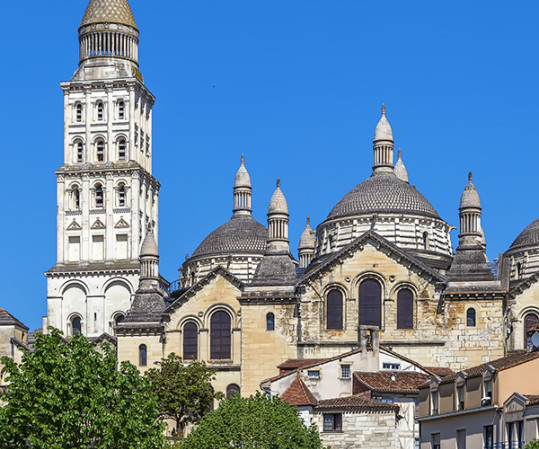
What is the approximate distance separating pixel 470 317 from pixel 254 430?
2850 cm

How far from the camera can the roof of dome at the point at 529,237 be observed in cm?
11331

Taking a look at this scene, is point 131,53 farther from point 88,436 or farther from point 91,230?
point 88,436

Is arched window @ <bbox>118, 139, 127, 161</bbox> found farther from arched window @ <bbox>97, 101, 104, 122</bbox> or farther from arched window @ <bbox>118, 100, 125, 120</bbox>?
arched window @ <bbox>97, 101, 104, 122</bbox>

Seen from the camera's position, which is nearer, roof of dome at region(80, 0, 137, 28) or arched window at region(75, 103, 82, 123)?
→ roof of dome at region(80, 0, 137, 28)

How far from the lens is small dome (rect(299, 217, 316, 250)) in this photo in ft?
390

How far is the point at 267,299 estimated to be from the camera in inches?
3693

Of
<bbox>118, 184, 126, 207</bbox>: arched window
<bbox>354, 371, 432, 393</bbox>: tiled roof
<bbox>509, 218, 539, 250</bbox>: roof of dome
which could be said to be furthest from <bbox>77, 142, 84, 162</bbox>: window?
<bbox>354, 371, 432, 393</bbox>: tiled roof

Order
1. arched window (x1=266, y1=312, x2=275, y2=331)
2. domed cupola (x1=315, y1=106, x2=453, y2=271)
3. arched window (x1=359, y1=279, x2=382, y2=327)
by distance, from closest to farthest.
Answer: arched window (x1=359, y1=279, x2=382, y2=327) < arched window (x1=266, y1=312, x2=275, y2=331) < domed cupola (x1=315, y1=106, x2=453, y2=271)

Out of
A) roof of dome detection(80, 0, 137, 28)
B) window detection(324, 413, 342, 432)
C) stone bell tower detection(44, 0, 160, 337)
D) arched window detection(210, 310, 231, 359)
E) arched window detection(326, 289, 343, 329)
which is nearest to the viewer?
window detection(324, 413, 342, 432)

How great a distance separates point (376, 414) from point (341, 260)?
2242 centimetres

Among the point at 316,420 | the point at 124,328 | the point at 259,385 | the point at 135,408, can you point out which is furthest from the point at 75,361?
the point at 124,328

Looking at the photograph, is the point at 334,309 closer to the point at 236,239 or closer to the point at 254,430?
the point at 236,239

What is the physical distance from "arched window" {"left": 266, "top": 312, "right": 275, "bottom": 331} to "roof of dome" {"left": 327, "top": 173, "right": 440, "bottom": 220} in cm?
1179

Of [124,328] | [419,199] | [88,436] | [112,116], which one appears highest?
[112,116]
